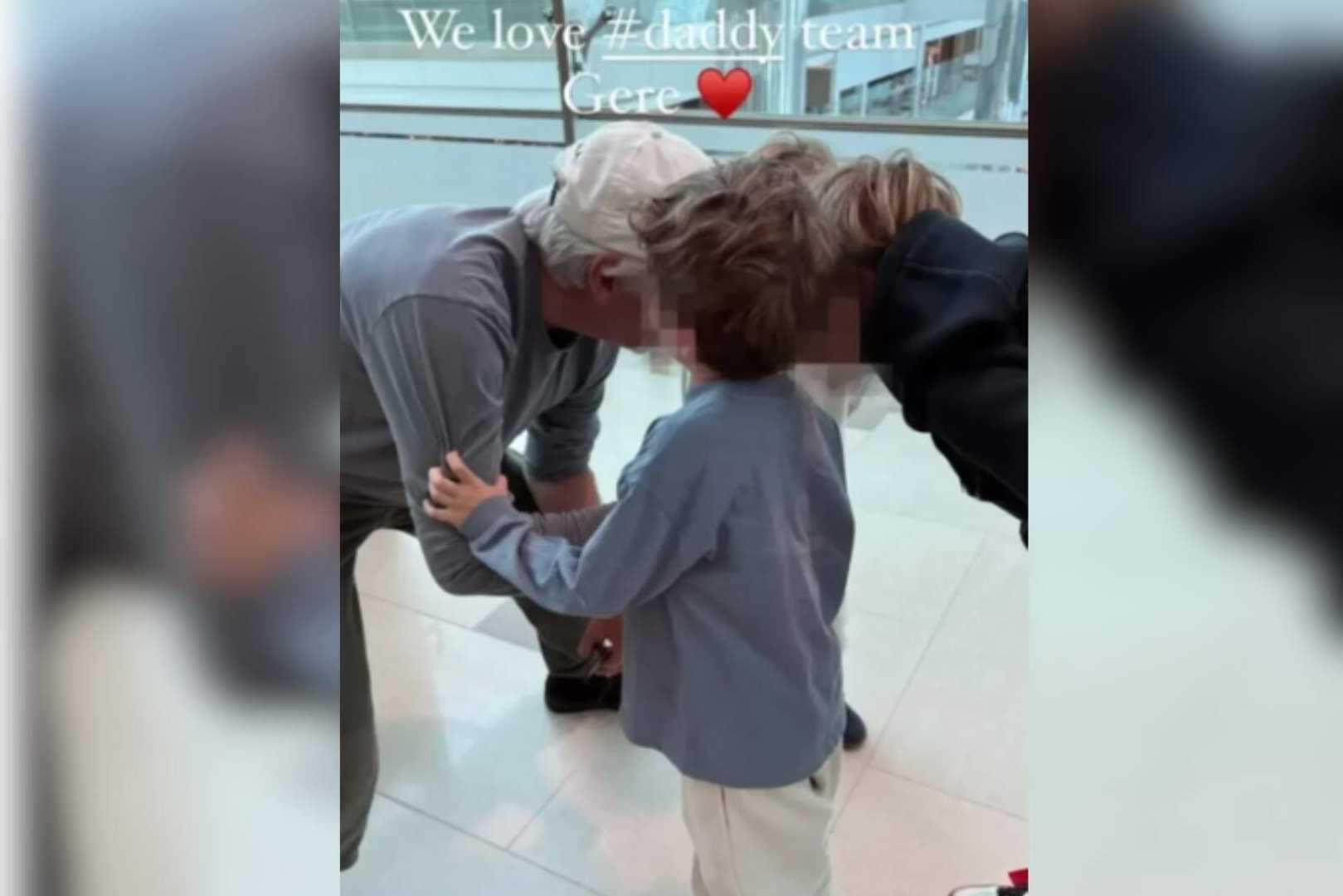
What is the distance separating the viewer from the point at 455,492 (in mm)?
780

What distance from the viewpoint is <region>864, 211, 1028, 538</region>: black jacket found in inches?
17.3

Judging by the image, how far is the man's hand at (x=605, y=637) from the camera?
119 cm

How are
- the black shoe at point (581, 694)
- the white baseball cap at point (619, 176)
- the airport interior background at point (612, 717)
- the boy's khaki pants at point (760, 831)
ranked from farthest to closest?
the black shoe at point (581, 694), the airport interior background at point (612, 717), the boy's khaki pants at point (760, 831), the white baseball cap at point (619, 176)

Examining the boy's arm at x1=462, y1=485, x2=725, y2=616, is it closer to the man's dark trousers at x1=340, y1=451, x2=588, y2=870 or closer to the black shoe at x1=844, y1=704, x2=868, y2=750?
the man's dark trousers at x1=340, y1=451, x2=588, y2=870

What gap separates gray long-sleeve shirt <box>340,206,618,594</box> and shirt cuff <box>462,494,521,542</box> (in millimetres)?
17

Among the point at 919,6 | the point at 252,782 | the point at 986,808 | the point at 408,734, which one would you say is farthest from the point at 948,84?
the point at 252,782

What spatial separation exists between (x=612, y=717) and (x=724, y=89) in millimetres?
923

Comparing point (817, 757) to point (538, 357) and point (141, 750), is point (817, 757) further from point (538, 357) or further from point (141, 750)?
point (141, 750)

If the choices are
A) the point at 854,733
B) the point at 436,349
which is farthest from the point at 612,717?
the point at 436,349

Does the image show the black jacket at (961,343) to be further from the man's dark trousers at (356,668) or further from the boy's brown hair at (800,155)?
the man's dark trousers at (356,668)

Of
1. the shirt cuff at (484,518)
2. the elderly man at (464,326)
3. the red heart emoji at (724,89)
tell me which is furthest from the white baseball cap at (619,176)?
the red heart emoji at (724,89)

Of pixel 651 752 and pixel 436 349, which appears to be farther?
pixel 651 752

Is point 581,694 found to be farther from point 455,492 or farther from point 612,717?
point 455,492

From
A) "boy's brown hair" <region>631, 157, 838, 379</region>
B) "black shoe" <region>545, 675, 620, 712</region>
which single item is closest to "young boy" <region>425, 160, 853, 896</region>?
"boy's brown hair" <region>631, 157, 838, 379</region>
